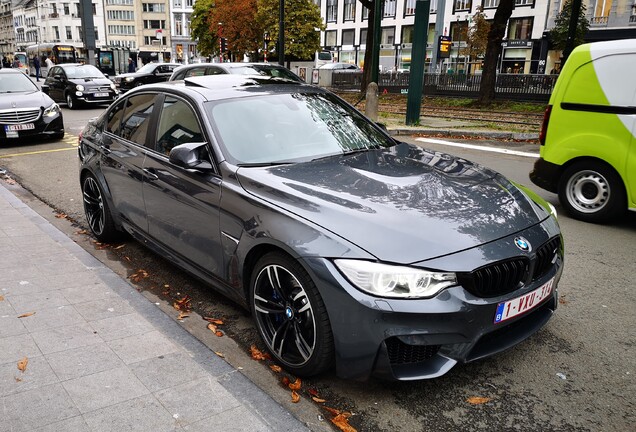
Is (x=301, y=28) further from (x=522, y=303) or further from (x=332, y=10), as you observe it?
(x=522, y=303)

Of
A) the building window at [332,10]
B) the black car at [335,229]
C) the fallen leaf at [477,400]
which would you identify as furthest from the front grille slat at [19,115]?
the building window at [332,10]

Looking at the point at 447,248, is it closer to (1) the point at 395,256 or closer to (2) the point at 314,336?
(1) the point at 395,256

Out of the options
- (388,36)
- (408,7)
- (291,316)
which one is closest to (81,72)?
(291,316)

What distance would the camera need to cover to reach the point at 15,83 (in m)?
12.6

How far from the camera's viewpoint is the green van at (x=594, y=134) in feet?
18.5

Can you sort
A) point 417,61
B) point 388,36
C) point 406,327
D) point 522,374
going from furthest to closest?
point 388,36 → point 417,61 → point 522,374 → point 406,327

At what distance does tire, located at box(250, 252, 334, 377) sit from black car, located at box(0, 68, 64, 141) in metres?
10.6

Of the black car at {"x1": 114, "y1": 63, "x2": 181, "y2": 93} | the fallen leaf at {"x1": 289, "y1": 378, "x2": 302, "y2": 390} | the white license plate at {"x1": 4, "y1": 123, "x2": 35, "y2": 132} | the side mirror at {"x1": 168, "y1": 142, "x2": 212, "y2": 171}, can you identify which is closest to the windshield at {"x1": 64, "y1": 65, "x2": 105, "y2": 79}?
the black car at {"x1": 114, "y1": 63, "x2": 181, "y2": 93}

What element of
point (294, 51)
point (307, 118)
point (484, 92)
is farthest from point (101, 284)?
point (294, 51)

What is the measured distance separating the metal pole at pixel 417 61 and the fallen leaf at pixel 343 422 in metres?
13.4

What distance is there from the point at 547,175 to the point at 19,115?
418 inches

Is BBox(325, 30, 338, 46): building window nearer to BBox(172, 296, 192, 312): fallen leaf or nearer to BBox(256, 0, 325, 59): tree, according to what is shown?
BBox(256, 0, 325, 59): tree

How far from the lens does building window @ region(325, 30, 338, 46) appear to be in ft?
219

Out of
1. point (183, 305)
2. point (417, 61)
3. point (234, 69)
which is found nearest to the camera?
point (183, 305)
